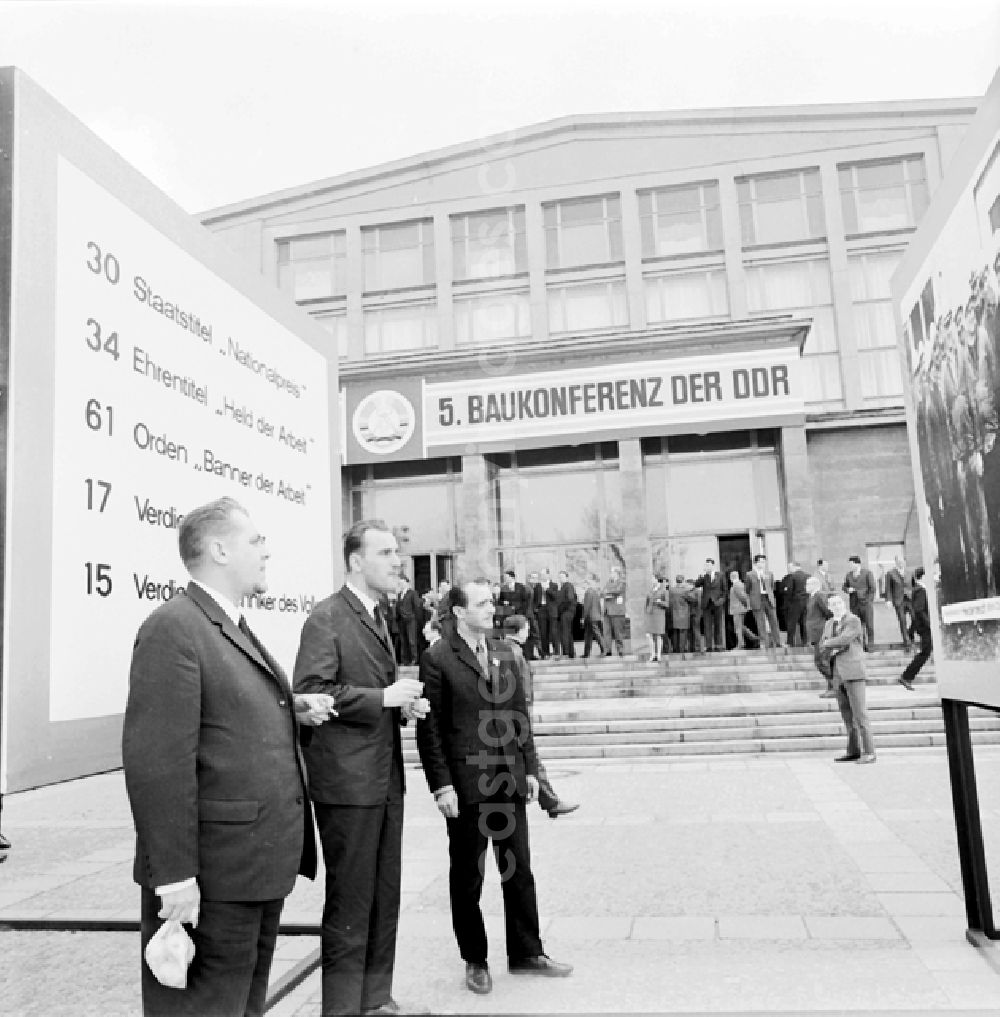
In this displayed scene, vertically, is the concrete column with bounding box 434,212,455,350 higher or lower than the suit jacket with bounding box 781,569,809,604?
higher

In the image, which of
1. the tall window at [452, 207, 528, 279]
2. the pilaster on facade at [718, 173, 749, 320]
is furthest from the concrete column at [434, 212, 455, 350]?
the pilaster on facade at [718, 173, 749, 320]

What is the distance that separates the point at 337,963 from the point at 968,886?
294 centimetres

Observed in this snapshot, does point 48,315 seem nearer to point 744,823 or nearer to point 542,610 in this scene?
point 744,823

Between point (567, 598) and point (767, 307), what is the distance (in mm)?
13633

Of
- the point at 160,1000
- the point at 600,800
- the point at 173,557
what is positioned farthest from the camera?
the point at 600,800

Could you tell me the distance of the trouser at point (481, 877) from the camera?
13.4ft

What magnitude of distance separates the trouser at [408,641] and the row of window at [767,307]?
10976 millimetres

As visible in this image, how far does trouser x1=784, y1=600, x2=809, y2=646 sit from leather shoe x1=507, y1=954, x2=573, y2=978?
15.2 meters

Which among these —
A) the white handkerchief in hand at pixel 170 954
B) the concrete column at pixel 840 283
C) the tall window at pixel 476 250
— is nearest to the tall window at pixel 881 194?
the concrete column at pixel 840 283

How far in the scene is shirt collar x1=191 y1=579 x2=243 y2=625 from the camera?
2.77m

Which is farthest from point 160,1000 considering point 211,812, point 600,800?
point 600,800

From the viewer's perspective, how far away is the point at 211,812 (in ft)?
8.27

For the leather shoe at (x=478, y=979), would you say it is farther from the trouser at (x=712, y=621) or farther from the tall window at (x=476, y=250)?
the tall window at (x=476, y=250)

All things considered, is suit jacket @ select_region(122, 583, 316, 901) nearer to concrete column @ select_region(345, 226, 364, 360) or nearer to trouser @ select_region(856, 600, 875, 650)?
trouser @ select_region(856, 600, 875, 650)
